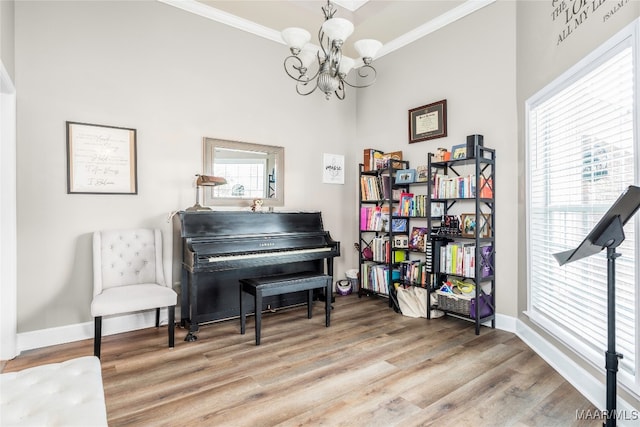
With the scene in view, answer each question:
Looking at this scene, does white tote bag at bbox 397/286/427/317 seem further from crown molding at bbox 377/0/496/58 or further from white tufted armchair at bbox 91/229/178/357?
crown molding at bbox 377/0/496/58

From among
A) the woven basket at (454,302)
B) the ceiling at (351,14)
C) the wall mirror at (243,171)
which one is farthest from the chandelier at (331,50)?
the woven basket at (454,302)

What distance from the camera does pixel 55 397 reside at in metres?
1.38

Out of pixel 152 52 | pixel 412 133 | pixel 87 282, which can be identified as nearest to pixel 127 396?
pixel 87 282

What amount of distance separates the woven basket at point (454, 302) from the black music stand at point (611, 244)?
1602 mm

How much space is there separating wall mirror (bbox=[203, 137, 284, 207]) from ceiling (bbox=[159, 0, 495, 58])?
4.24 feet

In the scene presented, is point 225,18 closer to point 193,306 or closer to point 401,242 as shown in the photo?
point 193,306

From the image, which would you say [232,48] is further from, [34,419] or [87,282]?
[34,419]

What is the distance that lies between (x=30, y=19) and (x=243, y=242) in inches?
96.1

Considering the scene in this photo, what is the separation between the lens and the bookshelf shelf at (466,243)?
3176mm

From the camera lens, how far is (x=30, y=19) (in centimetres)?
278

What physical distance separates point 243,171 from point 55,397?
2.72 meters

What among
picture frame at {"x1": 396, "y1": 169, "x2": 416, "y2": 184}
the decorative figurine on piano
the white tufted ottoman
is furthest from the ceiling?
the white tufted ottoman

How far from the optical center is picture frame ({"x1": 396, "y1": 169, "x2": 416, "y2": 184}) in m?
3.84

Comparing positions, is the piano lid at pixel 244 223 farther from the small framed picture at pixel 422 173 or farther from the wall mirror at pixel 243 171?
the small framed picture at pixel 422 173
